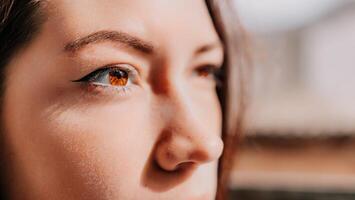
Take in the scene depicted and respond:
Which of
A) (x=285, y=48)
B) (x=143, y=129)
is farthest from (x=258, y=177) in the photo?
(x=285, y=48)

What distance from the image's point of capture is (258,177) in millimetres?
1721

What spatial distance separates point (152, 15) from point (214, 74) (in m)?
0.27

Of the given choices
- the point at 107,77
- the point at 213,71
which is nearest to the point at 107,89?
the point at 107,77

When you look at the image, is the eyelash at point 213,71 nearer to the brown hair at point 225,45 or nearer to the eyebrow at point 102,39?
the brown hair at point 225,45

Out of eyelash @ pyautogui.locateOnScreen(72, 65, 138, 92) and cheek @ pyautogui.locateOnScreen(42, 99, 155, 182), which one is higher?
eyelash @ pyautogui.locateOnScreen(72, 65, 138, 92)

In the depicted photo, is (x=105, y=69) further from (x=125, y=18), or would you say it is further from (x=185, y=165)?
(x=185, y=165)

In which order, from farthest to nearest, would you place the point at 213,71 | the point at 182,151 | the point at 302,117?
the point at 302,117
the point at 213,71
the point at 182,151

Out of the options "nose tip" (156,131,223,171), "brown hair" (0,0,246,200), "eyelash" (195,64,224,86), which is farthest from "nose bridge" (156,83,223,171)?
"brown hair" (0,0,246,200)

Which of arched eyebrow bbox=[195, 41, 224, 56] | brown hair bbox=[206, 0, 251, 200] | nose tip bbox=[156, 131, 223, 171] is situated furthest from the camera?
brown hair bbox=[206, 0, 251, 200]

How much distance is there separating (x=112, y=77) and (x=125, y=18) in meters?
0.09

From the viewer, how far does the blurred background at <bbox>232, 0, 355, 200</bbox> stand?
1.59 meters

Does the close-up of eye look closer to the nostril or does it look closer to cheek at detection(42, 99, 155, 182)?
cheek at detection(42, 99, 155, 182)

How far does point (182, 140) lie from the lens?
29.6 inches

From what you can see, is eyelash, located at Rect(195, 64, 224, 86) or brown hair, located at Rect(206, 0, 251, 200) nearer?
eyelash, located at Rect(195, 64, 224, 86)
